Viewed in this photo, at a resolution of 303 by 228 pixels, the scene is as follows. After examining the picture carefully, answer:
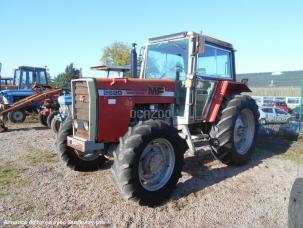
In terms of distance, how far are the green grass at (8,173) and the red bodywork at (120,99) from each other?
1857 millimetres

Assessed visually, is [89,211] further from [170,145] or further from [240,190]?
[240,190]

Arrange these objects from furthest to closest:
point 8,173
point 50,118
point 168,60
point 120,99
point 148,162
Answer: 1. point 50,118
2. point 168,60
3. point 8,173
4. point 120,99
5. point 148,162

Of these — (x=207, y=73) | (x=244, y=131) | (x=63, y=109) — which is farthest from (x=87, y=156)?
(x=63, y=109)

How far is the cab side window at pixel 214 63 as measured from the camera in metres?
6.23

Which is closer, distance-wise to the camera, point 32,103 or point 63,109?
point 63,109

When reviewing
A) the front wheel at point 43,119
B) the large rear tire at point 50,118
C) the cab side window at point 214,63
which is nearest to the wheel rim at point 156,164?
the cab side window at point 214,63

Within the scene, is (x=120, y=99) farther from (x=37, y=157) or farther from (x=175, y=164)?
(x=37, y=157)

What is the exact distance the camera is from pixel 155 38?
6.49 metres

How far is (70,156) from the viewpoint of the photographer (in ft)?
18.7

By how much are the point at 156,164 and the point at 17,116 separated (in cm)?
1052

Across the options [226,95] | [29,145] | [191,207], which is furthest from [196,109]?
[29,145]

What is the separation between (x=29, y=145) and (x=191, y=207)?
592cm

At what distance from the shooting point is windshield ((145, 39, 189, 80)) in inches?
240

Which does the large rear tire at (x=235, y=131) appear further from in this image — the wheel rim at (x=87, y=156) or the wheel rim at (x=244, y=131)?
the wheel rim at (x=87, y=156)
